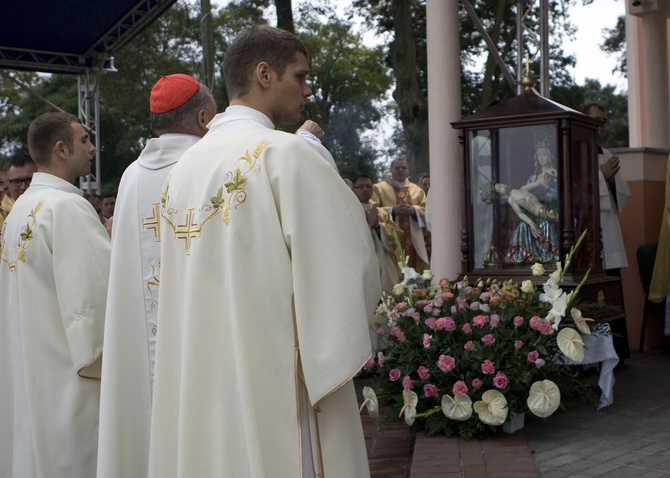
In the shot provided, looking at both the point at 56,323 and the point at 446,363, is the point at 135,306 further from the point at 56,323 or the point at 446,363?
the point at 446,363

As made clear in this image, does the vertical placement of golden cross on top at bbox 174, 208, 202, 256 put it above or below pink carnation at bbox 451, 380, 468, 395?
above

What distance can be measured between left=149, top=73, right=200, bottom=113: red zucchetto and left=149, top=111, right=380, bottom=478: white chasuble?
3.22 feet

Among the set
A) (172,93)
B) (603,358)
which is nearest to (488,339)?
(603,358)

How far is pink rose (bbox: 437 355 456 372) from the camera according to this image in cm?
521

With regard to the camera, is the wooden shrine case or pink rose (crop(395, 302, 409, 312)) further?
the wooden shrine case

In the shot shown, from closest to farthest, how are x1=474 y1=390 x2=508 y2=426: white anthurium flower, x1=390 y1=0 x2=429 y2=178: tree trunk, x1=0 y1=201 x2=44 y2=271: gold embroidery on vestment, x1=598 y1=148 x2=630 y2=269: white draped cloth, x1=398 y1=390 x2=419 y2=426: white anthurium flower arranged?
x1=0 y1=201 x2=44 y2=271: gold embroidery on vestment < x1=474 y1=390 x2=508 y2=426: white anthurium flower < x1=398 y1=390 x2=419 y2=426: white anthurium flower < x1=598 y1=148 x2=630 y2=269: white draped cloth < x1=390 y1=0 x2=429 y2=178: tree trunk

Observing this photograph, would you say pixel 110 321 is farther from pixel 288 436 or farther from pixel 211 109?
pixel 288 436

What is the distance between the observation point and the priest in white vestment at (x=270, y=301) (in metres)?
2.59

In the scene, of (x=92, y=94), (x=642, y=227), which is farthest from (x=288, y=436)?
(x=92, y=94)

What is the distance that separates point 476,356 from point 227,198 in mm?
2853

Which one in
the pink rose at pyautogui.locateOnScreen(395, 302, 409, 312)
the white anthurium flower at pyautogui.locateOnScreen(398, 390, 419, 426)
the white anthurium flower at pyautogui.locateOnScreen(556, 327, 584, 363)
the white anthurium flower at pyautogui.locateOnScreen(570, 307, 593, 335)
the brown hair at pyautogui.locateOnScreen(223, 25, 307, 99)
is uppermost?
the brown hair at pyautogui.locateOnScreen(223, 25, 307, 99)

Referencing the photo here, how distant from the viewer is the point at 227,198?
2693 mm

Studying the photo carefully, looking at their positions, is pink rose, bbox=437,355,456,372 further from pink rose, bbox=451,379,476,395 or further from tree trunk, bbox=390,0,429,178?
tree trunk, bbox=390,0,429,178

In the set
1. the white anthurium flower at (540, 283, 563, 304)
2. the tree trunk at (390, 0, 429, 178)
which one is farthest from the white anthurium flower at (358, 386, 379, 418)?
the tree trunk at (390, 0, 429, 178)
